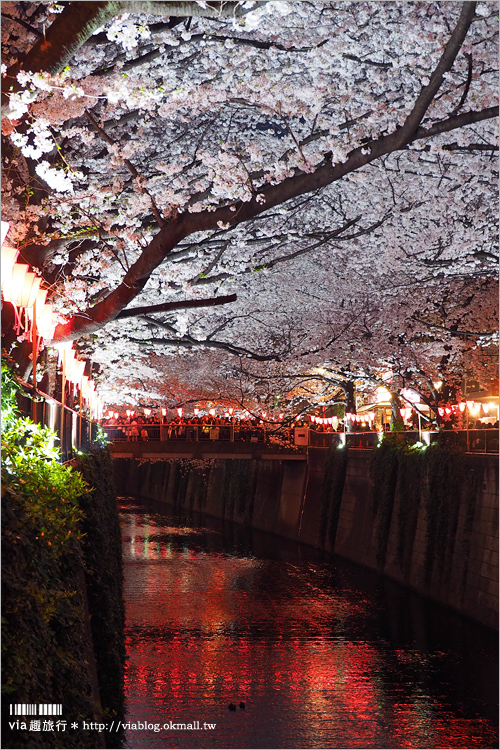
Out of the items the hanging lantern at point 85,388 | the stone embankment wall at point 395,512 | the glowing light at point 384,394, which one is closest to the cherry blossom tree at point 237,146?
the hanging lantern at point 85,388

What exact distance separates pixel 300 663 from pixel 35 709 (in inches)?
475

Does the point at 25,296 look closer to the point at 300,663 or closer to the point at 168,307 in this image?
the point at 168,307

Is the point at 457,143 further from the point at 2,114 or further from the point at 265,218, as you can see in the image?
the point at 2,114

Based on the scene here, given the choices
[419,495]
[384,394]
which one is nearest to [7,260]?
[419,495]

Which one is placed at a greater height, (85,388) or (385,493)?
(85,388)

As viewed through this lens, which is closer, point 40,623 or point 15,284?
point 40,623

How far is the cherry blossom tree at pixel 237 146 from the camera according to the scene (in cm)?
820

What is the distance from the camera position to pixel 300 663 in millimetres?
15922

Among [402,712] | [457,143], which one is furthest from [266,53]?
[402,712]

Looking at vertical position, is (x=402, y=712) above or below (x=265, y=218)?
below

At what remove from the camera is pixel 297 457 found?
1400 inches

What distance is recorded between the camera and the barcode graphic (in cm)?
443

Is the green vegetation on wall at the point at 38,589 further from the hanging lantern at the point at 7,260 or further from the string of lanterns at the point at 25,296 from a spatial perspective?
the string of lanterns at the point at 25,296

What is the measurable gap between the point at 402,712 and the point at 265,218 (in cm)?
958
